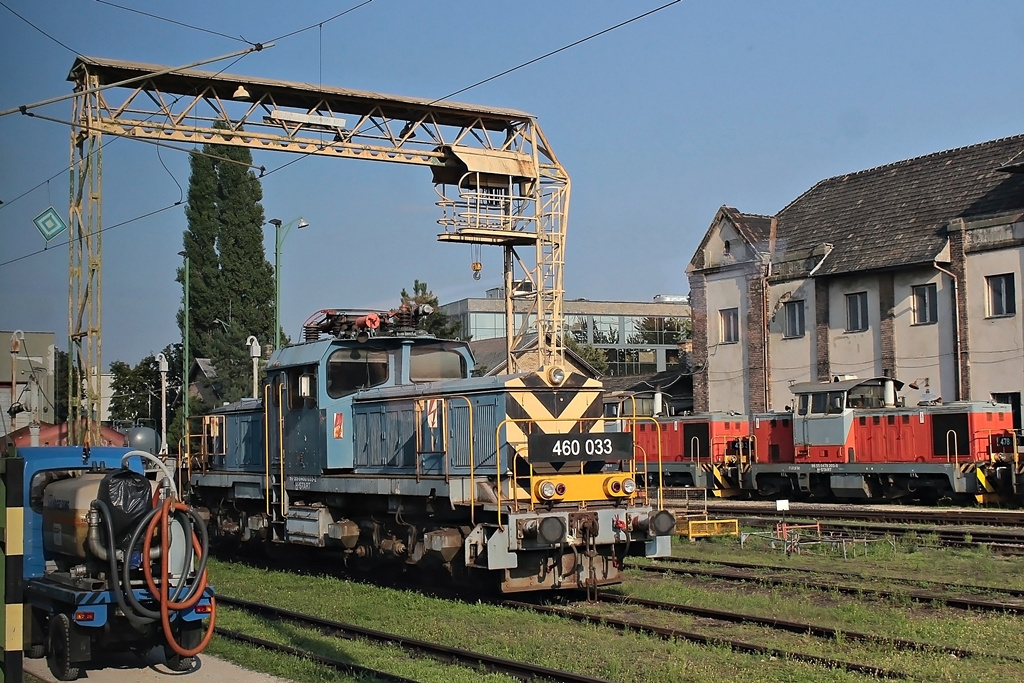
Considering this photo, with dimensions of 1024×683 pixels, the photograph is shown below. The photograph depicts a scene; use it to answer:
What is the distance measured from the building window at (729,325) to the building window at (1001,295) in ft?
32.4

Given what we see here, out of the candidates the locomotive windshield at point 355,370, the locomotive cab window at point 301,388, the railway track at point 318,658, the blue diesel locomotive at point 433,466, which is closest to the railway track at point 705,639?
the blue diesel locomotive at point 433,466

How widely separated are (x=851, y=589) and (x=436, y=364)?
636 cm

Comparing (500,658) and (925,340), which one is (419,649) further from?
(925,340)

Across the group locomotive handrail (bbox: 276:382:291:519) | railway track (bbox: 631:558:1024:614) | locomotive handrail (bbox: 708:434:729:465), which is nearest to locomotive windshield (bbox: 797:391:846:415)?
locomotive handrail (bbox: 708:434:729:465)

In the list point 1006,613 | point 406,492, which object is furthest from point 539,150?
point 1006,613

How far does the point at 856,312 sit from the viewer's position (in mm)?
35156

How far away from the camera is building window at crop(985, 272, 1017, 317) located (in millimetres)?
30578

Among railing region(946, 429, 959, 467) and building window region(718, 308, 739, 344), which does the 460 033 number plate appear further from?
building window region(718, 308, 739, 344)

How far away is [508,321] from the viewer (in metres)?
27.2

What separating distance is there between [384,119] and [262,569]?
12274mm

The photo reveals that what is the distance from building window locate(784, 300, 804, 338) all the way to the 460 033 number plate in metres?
25.3

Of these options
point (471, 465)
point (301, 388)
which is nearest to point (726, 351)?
point (301, 388)

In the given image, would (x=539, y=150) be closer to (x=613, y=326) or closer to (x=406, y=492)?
(x=406, y=492)

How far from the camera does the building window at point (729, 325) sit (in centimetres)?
3934
